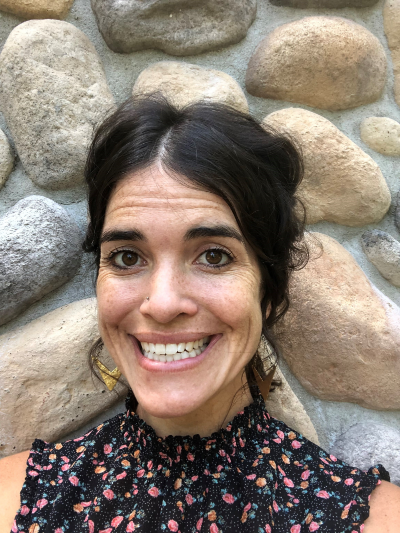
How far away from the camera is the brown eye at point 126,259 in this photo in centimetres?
89

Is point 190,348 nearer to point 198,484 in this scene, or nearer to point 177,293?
point 177,293

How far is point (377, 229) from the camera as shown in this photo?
117 centimetres

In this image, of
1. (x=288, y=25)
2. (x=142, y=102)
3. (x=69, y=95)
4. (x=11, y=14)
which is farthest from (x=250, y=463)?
(x=11, y=14)

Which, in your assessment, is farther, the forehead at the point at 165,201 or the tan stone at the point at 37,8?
the tan stone at the point at 37,8

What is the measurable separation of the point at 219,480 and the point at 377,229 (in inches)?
28.0

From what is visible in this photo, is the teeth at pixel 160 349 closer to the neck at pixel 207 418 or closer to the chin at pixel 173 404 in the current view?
the chin at pixel 173 404

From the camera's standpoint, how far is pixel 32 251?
1.02m

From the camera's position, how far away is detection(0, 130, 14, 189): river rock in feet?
3.53

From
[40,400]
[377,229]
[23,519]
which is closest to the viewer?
[23,519]

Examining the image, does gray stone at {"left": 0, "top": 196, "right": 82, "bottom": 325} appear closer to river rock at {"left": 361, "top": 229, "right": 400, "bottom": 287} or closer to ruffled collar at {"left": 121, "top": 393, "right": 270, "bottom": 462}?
ruffled collar at {"left": 121, "top": 393, "right": 270, "bottom": 462}

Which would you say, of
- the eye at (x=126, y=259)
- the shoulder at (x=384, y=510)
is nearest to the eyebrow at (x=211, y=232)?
the eye at (x=126, y=259)

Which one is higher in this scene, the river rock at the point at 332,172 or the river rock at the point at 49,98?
the river rock at the point at 49,98

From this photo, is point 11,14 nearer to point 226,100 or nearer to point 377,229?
point 226,100

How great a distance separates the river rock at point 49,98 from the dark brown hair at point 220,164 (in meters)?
0.09
